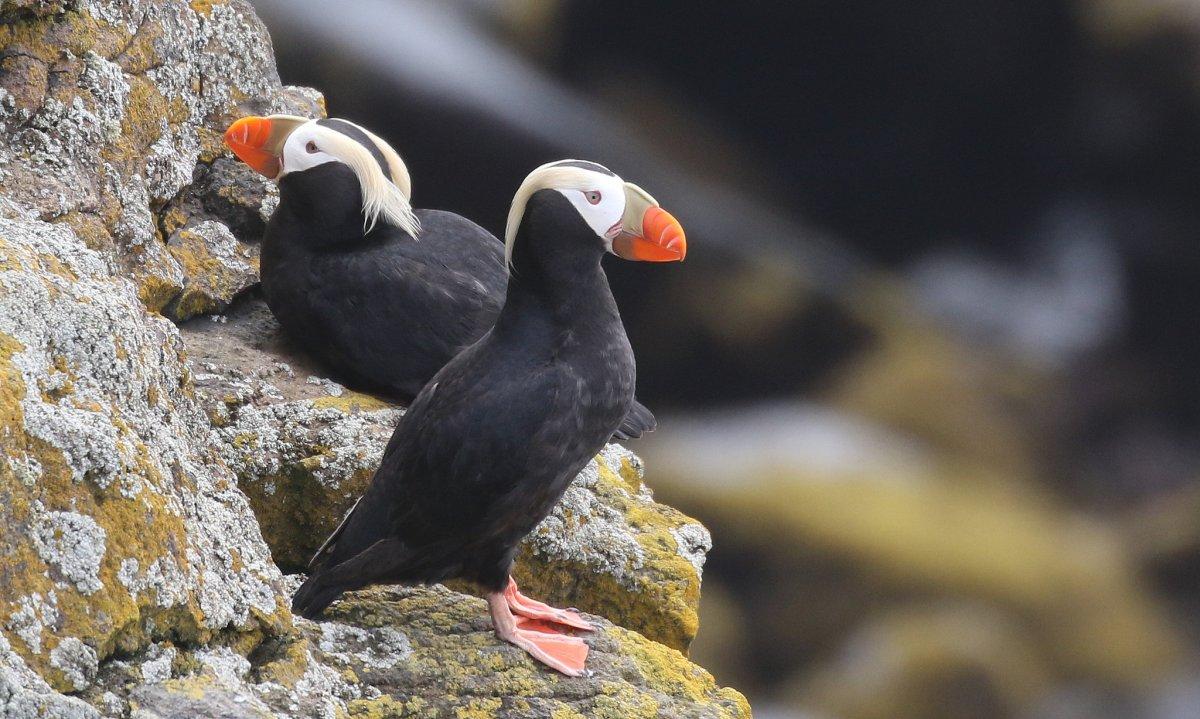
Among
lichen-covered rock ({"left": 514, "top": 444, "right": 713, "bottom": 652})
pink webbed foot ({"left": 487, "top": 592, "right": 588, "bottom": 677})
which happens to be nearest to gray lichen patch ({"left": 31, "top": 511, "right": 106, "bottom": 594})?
pink webbed foot ({"left": 487, "top": 592, "right": 588, "bottom": 677})

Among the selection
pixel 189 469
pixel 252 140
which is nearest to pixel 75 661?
pixel 189 469

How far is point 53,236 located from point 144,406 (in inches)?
13.4

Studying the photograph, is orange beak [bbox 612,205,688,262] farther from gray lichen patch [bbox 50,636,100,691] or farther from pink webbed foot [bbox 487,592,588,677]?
gray lichen patch [bbox 50,636,100,691]

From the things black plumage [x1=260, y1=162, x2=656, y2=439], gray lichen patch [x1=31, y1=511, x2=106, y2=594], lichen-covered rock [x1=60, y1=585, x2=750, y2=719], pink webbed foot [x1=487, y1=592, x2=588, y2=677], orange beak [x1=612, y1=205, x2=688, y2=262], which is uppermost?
orange beak [x1=612, y1=205, x2=688, y2=262]

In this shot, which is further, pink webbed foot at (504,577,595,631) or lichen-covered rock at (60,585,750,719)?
pink webbed foot at (504,577,595,631)

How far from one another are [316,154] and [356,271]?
0.35 metres

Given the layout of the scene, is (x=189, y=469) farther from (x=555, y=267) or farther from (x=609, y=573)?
(x=609, y=573)

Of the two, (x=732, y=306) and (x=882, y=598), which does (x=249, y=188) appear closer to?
(x=732, y=306)

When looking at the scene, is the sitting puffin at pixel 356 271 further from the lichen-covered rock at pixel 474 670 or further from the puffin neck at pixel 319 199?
the lichen-covered rock at pixel 474 670

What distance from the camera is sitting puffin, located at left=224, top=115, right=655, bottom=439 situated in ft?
12.3

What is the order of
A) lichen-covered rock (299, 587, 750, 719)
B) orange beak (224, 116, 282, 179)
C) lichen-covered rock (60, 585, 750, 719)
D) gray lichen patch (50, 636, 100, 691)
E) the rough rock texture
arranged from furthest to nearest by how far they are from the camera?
orange beak (224, 116, 282, 179) < the rough rock texture < lichen-covered rock (299, 587, 750, 719) < lichen-covered rock (60, 585, 750, 719) < gray lichen patch (50, 636, 100, 691)

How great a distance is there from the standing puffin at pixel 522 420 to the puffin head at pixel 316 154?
3.13 feet

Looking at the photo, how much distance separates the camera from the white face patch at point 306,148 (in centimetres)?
378

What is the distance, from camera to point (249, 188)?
4.18 metres
